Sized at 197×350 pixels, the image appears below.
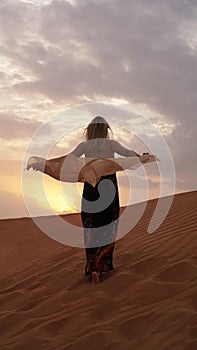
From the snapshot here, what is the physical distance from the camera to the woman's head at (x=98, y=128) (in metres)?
5.57

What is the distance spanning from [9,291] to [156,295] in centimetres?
239

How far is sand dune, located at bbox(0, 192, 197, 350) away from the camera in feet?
11.9

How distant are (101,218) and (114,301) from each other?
138cm

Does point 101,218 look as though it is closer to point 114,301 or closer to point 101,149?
point 101,149

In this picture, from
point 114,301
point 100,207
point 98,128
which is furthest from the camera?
point 100,207

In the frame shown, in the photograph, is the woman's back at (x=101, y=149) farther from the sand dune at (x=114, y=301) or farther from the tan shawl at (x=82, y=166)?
the sand dune at (x=114, y=301)

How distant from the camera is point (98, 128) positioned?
557cm

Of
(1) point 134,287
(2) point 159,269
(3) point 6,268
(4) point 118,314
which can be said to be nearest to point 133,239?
(3) point 6,268

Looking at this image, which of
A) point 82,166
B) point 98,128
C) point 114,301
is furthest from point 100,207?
point 114,301

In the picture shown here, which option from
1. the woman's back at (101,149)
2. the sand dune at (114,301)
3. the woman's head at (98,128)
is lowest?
the sand dune at (114,301)

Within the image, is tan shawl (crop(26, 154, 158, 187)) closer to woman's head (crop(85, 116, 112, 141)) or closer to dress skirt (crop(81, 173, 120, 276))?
dress skirt (crop(81, 173, 120, 276))

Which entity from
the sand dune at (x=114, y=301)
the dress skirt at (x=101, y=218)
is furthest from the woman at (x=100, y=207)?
the sand dune at (x=114, y=301)

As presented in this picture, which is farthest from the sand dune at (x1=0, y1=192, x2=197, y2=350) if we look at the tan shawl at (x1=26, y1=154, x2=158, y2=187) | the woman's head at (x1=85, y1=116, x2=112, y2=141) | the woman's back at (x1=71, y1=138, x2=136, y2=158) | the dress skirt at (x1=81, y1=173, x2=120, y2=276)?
the woman's head at (x1=85, y1=116, x2=112, y2=141)

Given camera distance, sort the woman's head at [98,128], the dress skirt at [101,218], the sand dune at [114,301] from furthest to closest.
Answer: the dress skirt at [101,218], the woman's head at [98,128], the sand dune at [114,301]
